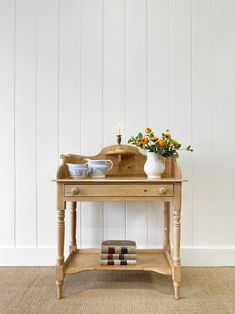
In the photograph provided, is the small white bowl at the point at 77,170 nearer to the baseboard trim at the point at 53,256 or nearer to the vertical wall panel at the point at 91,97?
the vertical wall panel at the point at 91,97

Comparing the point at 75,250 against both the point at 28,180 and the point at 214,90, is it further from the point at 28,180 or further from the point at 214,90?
the point at 214,90

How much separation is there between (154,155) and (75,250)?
875mm

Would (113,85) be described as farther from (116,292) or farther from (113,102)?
(116,292)

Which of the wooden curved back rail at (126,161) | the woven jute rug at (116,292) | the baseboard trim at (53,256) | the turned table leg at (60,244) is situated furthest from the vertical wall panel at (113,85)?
the turned table leg at (60,244)

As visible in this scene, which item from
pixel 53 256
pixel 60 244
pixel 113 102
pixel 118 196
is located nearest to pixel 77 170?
pixel 118 196

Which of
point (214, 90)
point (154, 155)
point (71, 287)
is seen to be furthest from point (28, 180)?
point (214, 90)

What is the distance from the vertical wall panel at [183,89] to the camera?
91.0 inches

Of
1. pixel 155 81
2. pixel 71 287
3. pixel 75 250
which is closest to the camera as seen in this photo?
pixel 71 287

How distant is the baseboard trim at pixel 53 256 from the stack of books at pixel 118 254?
1.77ft

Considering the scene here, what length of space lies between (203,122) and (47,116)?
116 centimetres

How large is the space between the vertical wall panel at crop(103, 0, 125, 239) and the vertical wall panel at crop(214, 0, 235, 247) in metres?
0.70

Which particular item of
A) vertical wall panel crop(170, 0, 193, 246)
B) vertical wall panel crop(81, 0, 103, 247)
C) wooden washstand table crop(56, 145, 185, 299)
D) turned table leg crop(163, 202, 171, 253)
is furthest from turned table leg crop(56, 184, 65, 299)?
vertical wall panel crop(170, 0, 193, 246)

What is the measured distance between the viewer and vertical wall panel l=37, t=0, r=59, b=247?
7.62ft

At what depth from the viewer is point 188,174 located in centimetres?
231
